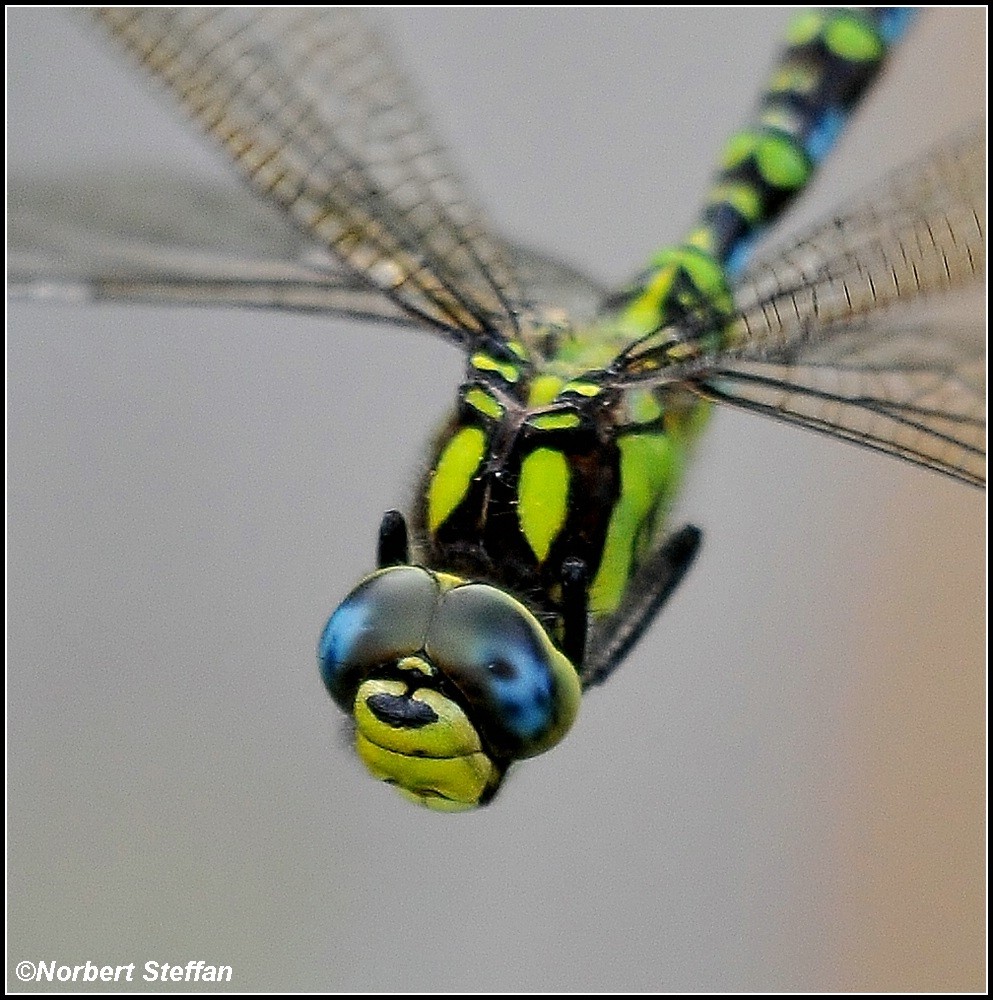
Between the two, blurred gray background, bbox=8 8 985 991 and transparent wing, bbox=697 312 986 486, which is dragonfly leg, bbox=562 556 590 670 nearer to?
transparent wing, bbox=697 312 986 486

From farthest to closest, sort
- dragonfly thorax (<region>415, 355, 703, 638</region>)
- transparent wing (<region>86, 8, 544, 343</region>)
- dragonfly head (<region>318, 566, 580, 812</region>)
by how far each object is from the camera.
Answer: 1. transparent wing (<region>86, 8, 544, 343</region>)
2. dragonfly thorax (<region>415, 355, 703, 638</region>)
3. dragonfly head (<region>318, 566, 580, 812</region>)

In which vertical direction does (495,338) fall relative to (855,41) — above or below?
below

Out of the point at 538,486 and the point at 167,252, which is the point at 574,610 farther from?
the point at 167,252

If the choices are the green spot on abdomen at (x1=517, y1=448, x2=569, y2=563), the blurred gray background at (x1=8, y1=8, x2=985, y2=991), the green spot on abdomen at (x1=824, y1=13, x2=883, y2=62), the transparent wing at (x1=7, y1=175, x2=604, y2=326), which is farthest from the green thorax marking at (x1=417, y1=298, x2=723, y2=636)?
the green spot on abdomen at (x1=824, y1=13, x2=883, y2=62)

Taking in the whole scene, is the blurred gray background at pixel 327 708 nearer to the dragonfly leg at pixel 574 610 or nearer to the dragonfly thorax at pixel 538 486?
the dragonfly thorax at pixel 538 486

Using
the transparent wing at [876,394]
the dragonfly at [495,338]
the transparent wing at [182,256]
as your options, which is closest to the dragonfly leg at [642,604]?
the dragonfly at [495,338]

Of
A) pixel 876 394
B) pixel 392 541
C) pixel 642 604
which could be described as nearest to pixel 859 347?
pixel 876 394
